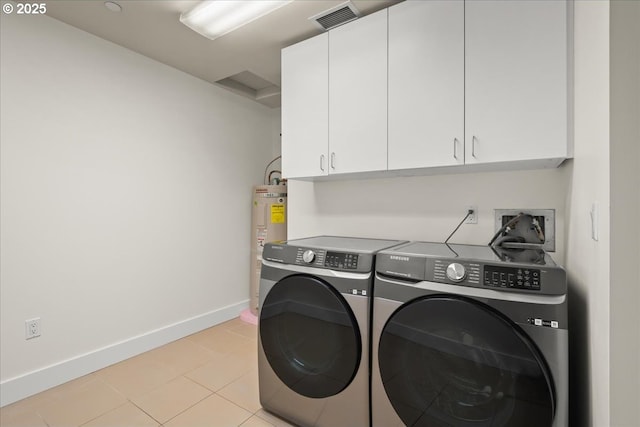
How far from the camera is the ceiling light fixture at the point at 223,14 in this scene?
1.81 metres

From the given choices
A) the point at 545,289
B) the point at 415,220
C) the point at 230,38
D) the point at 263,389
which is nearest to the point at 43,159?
the point at 230,38

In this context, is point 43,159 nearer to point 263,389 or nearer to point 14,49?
point 14,49

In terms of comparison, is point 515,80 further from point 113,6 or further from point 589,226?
point 113,6

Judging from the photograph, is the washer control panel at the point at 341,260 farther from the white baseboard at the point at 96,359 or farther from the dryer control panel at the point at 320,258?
the white baseboard at the point at 96,359

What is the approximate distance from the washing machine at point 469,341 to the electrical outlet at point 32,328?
86.6 inches

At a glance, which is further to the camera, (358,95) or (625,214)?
(358,95)

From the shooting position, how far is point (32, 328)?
1.94 meters

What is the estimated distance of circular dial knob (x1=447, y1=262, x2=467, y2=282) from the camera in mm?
1126

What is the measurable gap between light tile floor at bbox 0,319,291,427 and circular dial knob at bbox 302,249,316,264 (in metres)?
0.93

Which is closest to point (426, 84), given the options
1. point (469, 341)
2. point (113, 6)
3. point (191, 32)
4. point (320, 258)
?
point (320, 258)

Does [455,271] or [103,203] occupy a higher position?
[103,203]

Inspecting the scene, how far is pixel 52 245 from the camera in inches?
80.0

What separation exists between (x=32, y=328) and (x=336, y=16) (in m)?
2.85

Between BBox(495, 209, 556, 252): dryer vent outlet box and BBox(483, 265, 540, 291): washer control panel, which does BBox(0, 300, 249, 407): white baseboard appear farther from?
BBox(495, 209, 556, 252): dryer vent outlet box
